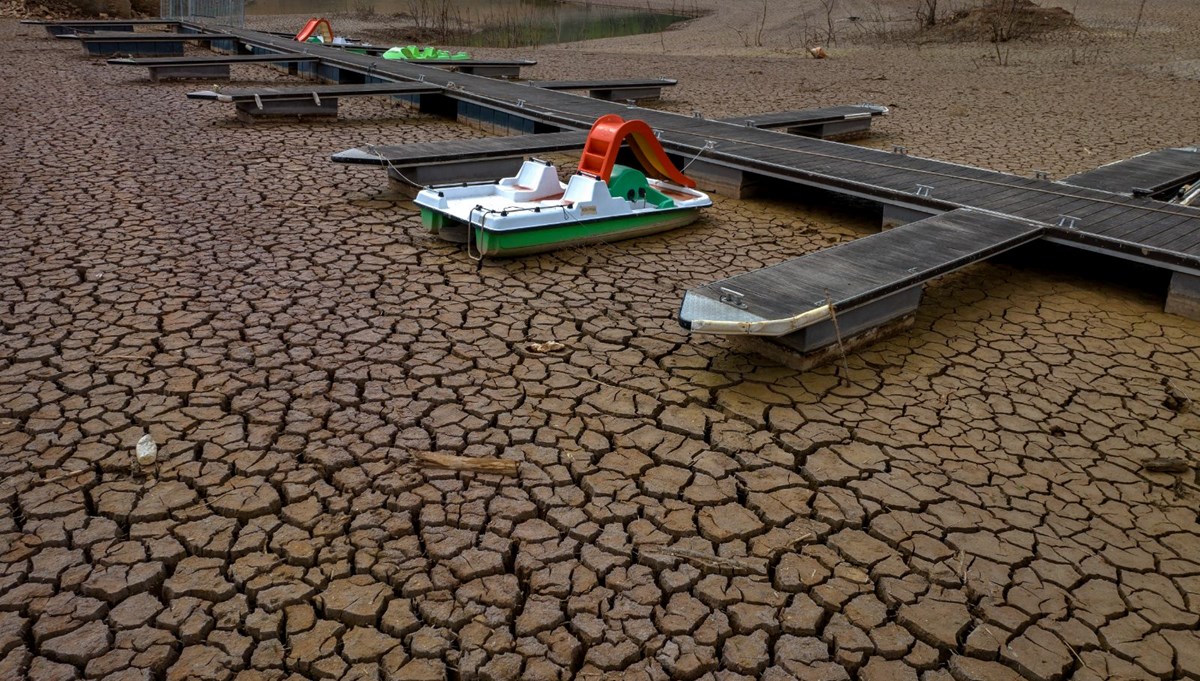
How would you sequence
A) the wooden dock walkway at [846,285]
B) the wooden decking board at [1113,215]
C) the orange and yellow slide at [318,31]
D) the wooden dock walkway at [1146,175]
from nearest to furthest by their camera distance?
the wooden dock walkway at [846,285] → the wooden decking board at [1113,215] → the wooden dock walkway at [1146,175] → the orange and yellow slide at [318,31]

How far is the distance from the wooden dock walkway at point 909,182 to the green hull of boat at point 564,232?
1026mm

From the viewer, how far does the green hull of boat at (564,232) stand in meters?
5.59

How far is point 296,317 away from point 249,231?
5.41 ft


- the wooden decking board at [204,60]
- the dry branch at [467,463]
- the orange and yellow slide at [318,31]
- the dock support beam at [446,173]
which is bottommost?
the dry branch at [467,463]

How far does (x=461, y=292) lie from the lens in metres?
5.18

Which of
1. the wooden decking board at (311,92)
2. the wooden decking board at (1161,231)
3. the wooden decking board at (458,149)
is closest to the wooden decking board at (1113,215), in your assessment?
the wooden decking board at (1161,231)

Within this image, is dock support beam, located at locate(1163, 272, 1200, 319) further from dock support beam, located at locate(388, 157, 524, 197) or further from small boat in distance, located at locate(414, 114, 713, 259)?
dock support beam, located at locate(388, 157, 524, 197)

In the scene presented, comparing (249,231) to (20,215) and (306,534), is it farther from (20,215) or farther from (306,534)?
(306,534)

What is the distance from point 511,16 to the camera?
2770 centimetres

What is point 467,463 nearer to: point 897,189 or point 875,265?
point 875,265

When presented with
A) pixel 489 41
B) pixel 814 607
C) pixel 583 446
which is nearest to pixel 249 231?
pixel 583 446

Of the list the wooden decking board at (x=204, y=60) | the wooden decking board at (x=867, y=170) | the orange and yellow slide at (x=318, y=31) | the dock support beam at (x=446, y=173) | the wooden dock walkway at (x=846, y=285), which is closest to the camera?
the wooden dock walkway at (x=846, y=285)

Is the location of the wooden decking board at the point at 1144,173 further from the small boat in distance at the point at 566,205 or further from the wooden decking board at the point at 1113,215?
the small boat in distance at the point at 566,205

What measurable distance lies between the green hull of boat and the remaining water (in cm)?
1508
